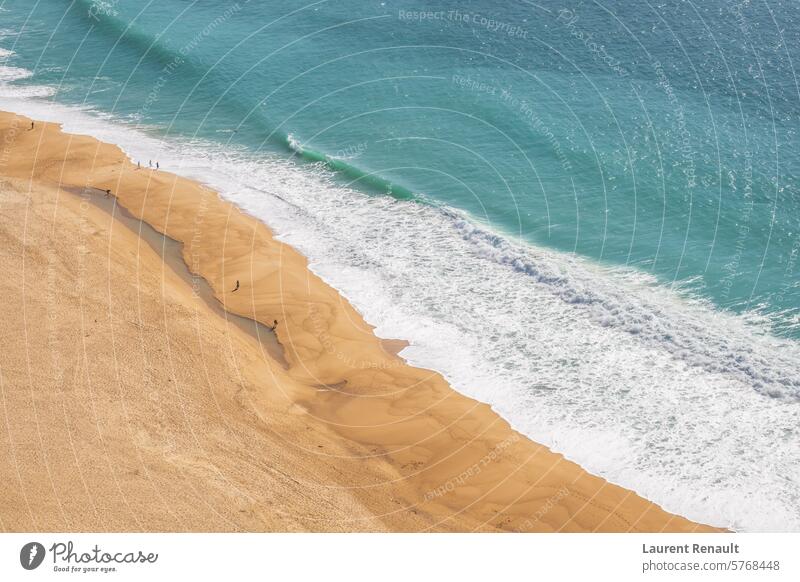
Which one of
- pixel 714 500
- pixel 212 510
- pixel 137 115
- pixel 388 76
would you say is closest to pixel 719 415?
pixel 714 500

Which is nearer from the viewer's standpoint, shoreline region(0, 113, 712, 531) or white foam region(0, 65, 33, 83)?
shoreline region(0, 113, 712, 531)

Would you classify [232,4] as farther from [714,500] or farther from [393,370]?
[714,500]
